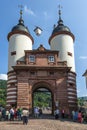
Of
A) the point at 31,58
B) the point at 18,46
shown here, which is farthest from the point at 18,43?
the point at 31,58

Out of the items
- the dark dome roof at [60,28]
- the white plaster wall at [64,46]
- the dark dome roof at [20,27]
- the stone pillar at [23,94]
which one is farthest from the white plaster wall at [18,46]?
the dark dome roof at [60,28]

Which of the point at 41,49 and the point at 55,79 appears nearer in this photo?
the point at 55,79

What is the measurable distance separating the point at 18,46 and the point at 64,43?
7785 mm

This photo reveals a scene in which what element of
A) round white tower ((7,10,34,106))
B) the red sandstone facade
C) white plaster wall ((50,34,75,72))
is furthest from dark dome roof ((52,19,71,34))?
the red sandstone facade

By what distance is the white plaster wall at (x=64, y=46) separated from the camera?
3616 cm

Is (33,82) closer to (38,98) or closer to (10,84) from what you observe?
(10,84)

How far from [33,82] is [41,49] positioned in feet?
18.9

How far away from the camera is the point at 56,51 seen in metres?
34.4

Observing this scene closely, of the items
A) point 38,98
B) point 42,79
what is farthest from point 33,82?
point 38,98

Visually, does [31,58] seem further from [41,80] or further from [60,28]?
[60,28]

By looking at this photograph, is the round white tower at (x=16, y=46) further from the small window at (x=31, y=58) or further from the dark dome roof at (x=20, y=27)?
the small window at (x=31, y=58)

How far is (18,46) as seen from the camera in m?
36.2

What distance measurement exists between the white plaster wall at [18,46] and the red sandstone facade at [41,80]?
1840 millimetres

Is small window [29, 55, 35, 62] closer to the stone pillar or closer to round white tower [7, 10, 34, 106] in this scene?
round white tower [7, 10, 34, 106]
